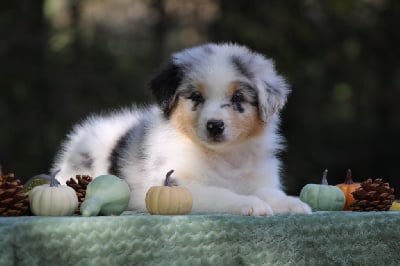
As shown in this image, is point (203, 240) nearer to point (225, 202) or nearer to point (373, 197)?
point (225, 202)

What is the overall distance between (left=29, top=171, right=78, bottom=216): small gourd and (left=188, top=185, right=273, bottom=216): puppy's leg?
2.65ft

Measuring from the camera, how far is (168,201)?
4.07 m

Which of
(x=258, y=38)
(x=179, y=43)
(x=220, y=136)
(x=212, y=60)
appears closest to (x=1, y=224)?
(x=220, y=136)

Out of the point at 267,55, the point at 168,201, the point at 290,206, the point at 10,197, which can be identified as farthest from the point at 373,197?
the point at 267,55

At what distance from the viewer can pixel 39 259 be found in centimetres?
342

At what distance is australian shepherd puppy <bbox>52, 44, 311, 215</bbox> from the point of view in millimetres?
4621

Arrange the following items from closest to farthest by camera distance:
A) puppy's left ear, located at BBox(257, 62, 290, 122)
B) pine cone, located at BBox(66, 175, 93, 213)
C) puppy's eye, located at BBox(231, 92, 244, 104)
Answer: pine cone, located at BBox(66, 175, 93, 213)
puppy's eye, located at BBox(231, 92, 244, 104)
puppy's left ear, located at BBox(257, 62, 290, 122)

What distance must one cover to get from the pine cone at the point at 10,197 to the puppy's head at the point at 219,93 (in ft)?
4.01

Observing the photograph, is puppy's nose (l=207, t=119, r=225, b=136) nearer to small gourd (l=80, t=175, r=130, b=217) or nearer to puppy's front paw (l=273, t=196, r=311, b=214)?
puppy's front paw (l=273, t=196, r=311, b=214)

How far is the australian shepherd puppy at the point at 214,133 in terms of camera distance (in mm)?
4621

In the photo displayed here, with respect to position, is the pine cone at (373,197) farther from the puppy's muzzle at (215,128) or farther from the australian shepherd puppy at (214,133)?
the puppy's muzzle at (215,128)

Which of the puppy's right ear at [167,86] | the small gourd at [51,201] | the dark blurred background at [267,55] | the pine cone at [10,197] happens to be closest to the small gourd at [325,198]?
the puppy's right ear at [167,86]

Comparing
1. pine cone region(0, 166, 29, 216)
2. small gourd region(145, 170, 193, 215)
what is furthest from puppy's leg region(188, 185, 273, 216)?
pine cone region(0, 166, 29, 216)

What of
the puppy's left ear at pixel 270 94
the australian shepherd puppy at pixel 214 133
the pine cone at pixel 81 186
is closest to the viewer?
the pine cone at pixel 81 186
